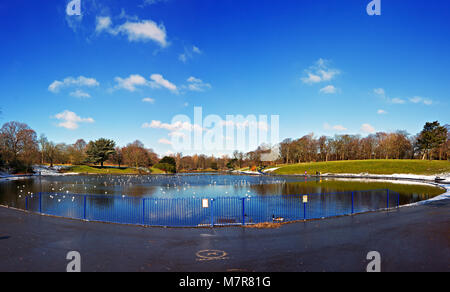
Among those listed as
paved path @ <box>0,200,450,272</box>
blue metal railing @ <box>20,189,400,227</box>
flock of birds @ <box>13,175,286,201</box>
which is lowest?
flock of birds @ <box>13,175,286,201</box>

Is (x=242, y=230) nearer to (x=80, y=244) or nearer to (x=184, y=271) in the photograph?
(x=184, y=271)

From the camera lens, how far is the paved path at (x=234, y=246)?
8.26m

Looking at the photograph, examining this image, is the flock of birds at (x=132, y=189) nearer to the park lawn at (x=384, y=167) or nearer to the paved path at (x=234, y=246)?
the paved path at (x=234, y=246)

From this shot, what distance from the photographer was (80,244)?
34.9 ft

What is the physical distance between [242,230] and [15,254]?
9.21 metres

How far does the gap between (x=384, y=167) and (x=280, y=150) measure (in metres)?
61.7

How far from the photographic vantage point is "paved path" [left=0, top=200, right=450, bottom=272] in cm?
826

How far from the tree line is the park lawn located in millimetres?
18885

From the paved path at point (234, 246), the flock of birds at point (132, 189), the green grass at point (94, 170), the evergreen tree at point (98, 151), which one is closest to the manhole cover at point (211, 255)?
the paved path at point (234, 246)

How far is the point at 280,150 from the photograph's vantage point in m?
128

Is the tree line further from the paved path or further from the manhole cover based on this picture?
the manhole cover

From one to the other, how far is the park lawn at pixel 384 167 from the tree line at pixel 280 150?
1888 centimetres

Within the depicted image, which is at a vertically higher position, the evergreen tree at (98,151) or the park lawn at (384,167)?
the evergreen tree at (98,151)

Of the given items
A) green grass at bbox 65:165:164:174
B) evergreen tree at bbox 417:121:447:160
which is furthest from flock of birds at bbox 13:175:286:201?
evergreen tree at bbox 417:121:447:160
